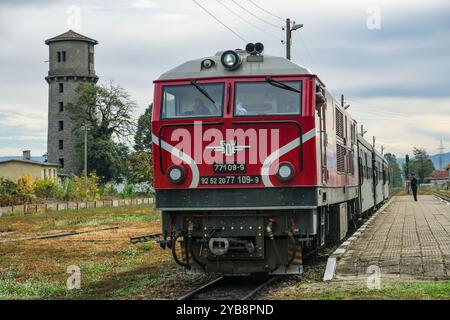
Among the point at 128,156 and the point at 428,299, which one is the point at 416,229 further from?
the point at 128,156

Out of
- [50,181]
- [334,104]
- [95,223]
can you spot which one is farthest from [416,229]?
[50,181]

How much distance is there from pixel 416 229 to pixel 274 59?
10625 mm

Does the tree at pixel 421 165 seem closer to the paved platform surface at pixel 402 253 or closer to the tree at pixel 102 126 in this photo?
the tree at pixel 102 126

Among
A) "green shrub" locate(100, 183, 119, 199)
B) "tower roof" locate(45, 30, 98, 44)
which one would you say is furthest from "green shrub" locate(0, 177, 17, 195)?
"tower roof" locate(45, 30, 98, 44)

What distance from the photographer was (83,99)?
3568 inches

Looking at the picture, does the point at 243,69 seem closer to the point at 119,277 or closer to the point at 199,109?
the point at 199,109

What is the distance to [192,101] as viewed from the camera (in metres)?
12.4

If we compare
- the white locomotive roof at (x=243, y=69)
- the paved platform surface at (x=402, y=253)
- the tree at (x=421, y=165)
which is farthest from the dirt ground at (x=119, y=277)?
the tree at (x=421, y=165)

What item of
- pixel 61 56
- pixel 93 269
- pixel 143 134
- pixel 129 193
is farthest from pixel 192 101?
pixel 143 134

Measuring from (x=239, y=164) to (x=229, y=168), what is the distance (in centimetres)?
19

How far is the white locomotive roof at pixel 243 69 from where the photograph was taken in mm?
12211

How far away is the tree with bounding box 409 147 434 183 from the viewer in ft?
507

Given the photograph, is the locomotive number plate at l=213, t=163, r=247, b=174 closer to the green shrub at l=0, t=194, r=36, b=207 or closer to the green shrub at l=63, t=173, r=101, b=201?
the green shrub at l=0, t=194, r=36, b=207

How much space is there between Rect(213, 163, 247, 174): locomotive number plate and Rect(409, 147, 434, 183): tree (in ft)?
468
